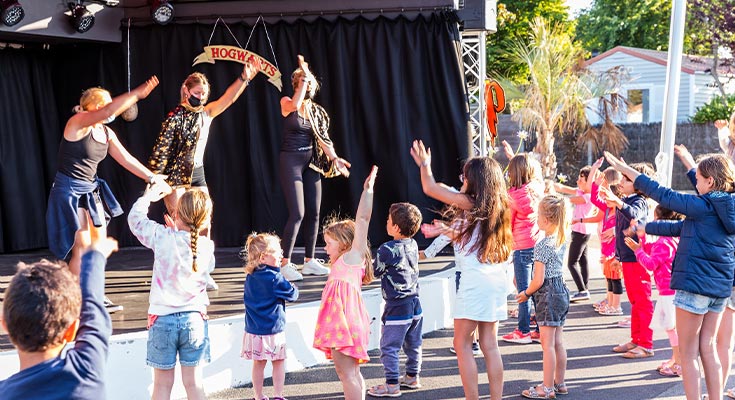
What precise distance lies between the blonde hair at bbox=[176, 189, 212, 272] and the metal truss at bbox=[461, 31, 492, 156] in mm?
4804

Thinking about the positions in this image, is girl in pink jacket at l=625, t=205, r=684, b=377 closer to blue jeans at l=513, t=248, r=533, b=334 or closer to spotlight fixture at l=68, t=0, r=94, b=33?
blue jeans at l=513, t=248, r=533, b=334

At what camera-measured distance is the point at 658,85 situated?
2842 cm

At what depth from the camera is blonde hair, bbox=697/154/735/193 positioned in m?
4.13

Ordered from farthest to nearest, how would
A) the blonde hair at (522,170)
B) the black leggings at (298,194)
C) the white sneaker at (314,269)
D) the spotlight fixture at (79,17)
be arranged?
1. the spotlight fixture at (79,17)
2. the white sneaker at (314,269)
3. the black leggings at (298,194)
4. the blonde hair at (522,170)

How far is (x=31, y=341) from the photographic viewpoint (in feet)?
6.94

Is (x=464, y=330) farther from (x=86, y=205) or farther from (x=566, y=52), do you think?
(x=566, y=52)

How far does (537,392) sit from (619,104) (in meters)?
19.1

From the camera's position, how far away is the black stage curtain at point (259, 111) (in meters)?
8.33

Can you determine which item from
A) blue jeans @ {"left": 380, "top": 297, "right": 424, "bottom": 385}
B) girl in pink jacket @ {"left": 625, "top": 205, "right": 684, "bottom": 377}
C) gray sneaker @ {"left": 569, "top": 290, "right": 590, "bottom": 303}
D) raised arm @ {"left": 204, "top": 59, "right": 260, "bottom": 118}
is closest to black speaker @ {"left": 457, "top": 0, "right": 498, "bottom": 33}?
gray sneaker @ {"left": 569, "top": 290, "right": 590, "bottom": 303}

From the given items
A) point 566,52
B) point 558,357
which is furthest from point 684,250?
point 566,52

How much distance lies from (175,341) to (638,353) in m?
3.44

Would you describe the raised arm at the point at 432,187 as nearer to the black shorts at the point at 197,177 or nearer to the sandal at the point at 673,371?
the sandal at the point at 673,371

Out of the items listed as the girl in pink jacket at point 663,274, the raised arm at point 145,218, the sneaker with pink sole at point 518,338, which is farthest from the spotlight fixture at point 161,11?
the girl in pink jacket at point 663,274

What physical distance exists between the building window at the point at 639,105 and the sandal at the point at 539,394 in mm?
25487
